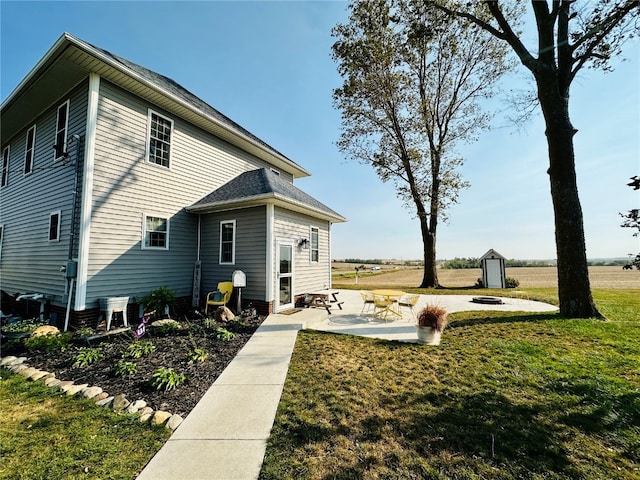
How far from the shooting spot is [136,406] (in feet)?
10.8

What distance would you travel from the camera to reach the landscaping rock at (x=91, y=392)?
3.61 metres

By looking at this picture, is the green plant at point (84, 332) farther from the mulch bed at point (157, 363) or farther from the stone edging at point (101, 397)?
the stone edging at point (101, 397)

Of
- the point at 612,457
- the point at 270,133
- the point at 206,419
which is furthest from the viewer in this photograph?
the point at 270,133

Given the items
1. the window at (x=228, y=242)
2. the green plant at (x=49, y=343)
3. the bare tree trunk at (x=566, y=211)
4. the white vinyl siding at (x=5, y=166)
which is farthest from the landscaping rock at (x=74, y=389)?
the white vinyl siding at (x=5, y=166)

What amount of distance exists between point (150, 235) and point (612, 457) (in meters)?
10.1

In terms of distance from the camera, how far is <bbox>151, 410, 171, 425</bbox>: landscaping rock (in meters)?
3.02

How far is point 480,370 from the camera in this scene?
4.35m

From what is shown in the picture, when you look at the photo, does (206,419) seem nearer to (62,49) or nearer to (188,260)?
(188,260)

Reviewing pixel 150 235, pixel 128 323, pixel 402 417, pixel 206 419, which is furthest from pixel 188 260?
pixel 402 417

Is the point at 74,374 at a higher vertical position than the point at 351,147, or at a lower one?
lower

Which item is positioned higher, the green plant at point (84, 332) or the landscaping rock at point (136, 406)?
the green plant at point (84, 332)

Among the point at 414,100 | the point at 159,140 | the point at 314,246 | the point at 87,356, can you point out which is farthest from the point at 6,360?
the point at 414,100

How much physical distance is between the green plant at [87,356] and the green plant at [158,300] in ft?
8.18

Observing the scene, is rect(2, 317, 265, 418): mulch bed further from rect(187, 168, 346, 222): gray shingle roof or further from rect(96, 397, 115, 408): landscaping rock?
rect(187, 168, 346, 222): gray shingle roof
